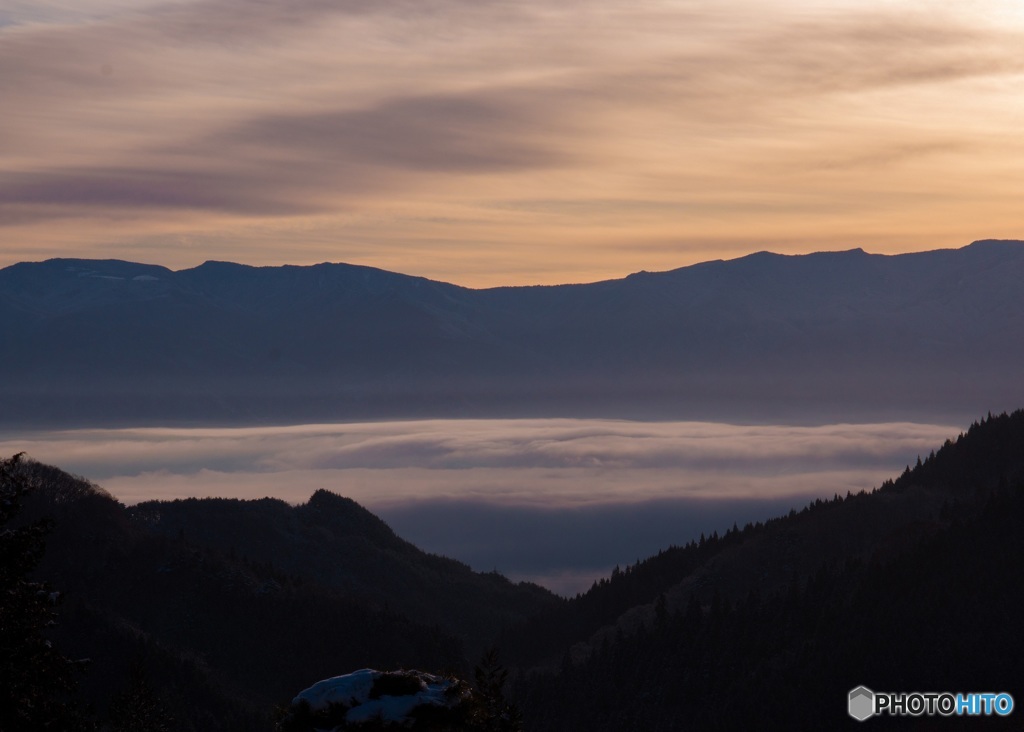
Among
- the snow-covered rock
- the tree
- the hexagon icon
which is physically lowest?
the hexagon icon

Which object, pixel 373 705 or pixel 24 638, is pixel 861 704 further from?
pixel 24 638

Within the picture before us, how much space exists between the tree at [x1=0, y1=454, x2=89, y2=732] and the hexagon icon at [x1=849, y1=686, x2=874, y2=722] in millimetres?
157350

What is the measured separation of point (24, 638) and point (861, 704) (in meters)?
170

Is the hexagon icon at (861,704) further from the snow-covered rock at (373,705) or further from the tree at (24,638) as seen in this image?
the tree at (24,638)

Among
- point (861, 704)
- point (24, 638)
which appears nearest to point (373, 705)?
point (24, 638)

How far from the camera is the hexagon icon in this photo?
184 meters

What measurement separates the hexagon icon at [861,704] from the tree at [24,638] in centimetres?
15735

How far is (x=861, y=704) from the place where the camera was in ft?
621

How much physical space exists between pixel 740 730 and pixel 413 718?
169590mm

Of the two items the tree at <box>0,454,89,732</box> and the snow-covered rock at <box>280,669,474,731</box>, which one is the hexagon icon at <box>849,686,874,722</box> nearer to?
the snow-covered rock at <box>280,669,474,731</box>

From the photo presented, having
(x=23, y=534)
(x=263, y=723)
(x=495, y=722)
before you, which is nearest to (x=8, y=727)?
(x=23, y=534)

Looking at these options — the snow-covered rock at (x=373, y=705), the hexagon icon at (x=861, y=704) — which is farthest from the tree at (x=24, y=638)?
the hexagon icon at (x=861, y=704)

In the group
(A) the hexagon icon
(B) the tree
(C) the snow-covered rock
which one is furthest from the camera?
(A) the hexagon icon

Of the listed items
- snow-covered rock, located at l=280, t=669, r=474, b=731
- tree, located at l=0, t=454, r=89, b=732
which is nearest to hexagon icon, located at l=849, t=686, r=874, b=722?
snow-covered rock, located at l=280, t=669, r=474, b=731
